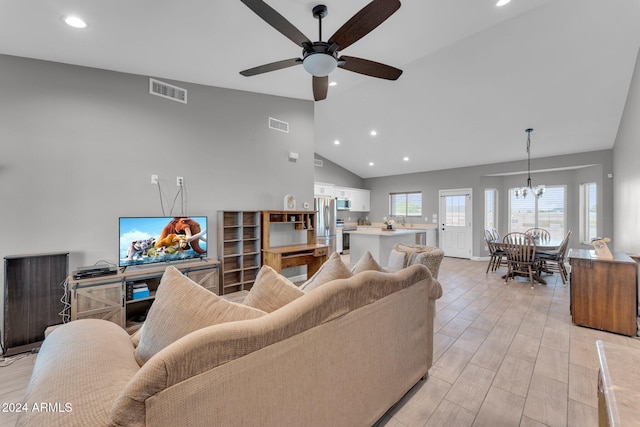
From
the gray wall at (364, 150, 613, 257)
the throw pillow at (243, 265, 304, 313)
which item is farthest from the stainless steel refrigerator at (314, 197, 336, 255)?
the throw pillow at (243, 265, 304, 313)

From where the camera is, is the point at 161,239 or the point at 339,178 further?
the point at 339,178

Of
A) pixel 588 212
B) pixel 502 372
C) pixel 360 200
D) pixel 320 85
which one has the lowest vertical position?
pixel 502 372

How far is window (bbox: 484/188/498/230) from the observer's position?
708 cm

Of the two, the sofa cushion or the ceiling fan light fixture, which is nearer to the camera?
the ceiling fan light fixture

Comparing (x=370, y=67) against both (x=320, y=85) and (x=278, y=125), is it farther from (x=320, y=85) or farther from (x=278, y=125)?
(x=278, y=125)

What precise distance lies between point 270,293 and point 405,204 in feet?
25.8

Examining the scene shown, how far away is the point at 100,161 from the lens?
3078mm

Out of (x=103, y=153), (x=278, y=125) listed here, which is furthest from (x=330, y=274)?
(x=278, y=125)

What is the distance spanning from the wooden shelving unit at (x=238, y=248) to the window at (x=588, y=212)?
6.77 meters

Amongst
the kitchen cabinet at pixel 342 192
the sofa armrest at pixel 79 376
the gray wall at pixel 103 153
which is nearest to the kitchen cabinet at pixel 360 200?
the kitchen cabinet at pixel 342 192

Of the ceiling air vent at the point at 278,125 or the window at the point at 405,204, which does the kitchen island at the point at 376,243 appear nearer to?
the ceiling air vent at the point at 278,125

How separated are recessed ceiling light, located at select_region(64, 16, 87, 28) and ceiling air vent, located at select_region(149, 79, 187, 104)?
102cm

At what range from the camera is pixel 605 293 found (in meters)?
2.88

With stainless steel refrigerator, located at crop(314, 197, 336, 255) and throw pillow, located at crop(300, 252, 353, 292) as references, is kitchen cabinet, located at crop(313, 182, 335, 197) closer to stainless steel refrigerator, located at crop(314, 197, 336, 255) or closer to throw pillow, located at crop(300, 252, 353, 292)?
stainless steel refrigerator, located at crop(314, 197, 336, 255)
